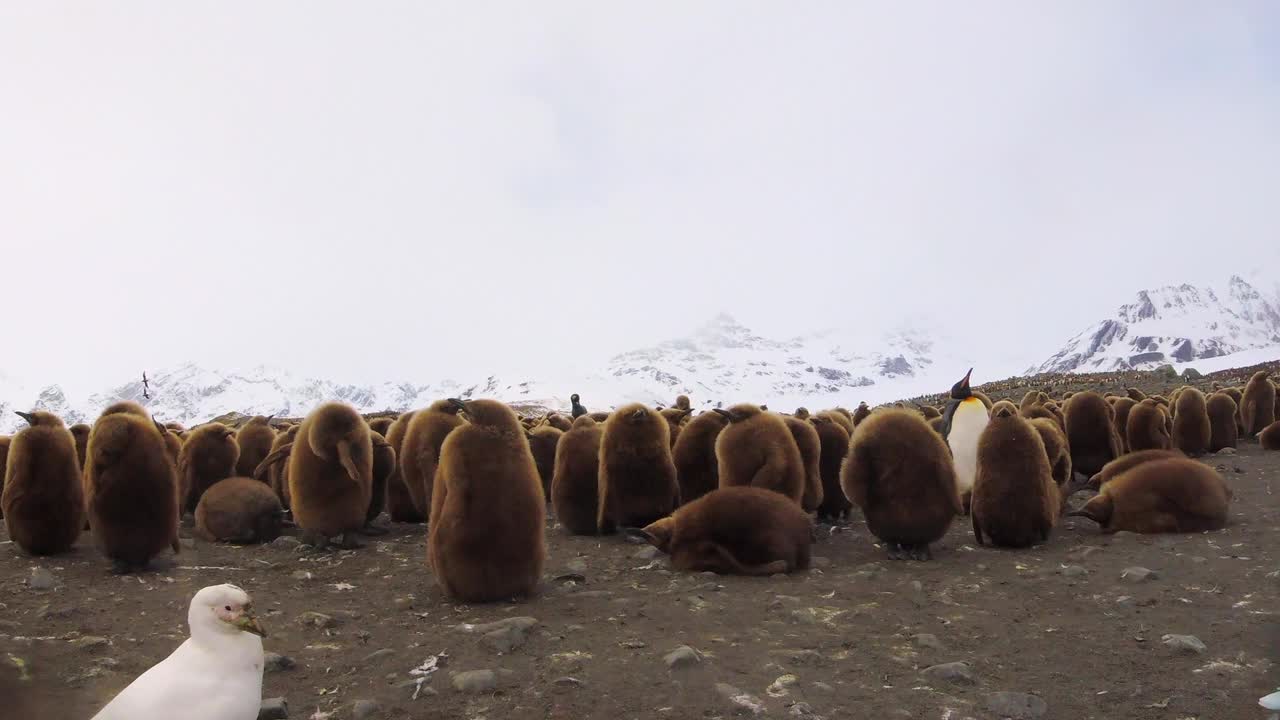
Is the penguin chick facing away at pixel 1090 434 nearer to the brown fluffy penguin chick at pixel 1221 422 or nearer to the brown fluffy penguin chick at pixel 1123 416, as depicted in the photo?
the brown fluffy penguin chick at pixel 1123 416

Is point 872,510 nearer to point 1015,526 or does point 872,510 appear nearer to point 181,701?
point 1015,526

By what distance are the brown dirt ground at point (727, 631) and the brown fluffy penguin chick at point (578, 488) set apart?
3.75 feet

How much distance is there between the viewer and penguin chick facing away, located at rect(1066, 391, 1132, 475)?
12.1 meters

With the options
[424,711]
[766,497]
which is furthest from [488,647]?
[766,497]

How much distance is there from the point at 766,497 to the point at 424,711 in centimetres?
343

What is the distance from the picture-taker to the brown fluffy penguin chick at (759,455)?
25.5 ft

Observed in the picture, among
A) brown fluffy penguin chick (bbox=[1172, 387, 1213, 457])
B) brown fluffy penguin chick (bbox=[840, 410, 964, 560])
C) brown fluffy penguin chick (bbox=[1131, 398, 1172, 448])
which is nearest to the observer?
brown fluffy penguin chick (bbox=[840, 410, 964, 560])

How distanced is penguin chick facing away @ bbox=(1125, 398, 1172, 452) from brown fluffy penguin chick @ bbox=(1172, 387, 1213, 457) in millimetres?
1537

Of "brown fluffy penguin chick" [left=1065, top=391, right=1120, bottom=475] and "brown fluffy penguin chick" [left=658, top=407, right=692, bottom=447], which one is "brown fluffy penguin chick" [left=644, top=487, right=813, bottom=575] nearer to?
"brown fluffy penguin chick" [left=658, top=407, right=692, bottom=447]

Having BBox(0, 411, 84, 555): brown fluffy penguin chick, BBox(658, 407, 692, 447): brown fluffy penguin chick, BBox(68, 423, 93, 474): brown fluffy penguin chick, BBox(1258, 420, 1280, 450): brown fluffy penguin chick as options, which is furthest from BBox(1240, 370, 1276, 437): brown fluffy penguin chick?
BBox(68, 423, 93, 474): brown fluffy penguin chick

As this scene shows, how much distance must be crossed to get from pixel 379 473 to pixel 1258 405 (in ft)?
60.7

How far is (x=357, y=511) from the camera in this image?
7.70 meters

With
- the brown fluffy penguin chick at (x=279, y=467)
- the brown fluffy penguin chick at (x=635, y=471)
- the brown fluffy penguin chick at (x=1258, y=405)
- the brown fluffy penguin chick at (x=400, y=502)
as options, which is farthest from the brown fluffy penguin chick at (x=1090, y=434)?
the brown fluffy penguin chick at (x=279, y=467)

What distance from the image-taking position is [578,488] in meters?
8.65
